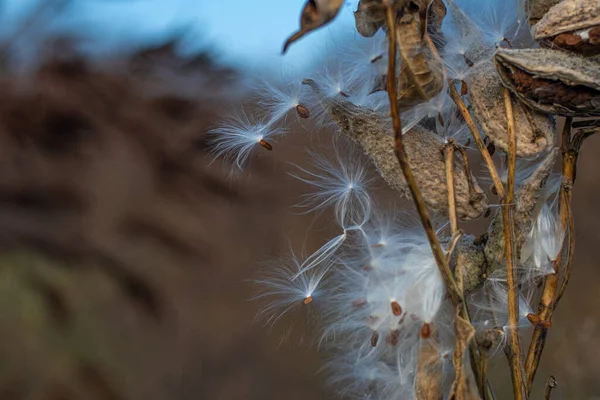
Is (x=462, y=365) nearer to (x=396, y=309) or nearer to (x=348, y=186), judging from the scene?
(x=396, y=309)

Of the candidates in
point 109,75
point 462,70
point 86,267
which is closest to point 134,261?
point 86,267

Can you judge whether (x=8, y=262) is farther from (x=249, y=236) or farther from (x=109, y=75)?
(x=249, y=236)

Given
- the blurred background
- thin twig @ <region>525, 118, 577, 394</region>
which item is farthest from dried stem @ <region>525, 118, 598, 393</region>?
the blurred background

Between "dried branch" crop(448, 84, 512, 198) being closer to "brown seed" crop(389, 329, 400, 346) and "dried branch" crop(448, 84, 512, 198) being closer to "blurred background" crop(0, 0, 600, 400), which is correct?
"brown seed" crop(389, 329, 400, 346)

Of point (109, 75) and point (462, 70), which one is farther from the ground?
point (109, 75)

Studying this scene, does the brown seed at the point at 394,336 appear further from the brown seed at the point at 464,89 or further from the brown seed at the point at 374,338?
the brown seed at the point at 464,89

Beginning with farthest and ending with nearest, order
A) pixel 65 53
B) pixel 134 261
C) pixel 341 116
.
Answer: pixel 134 261 < pixel 65 53 < pixel 341 116
